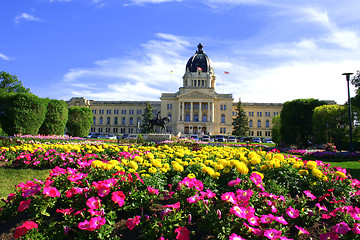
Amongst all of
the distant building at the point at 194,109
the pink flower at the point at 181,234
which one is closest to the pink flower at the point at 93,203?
the pink flower at the point at 181,234

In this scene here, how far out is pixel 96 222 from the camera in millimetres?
3336

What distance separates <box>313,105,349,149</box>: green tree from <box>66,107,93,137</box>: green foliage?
28.5 metres

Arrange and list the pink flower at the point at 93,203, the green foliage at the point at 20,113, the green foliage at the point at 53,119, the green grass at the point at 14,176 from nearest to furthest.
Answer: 1. the pink flower at the point at 93,203
2. the green grass at the point at 14,176
3. the green foliage at the point at 20,113
4. the green foliage at the point at 53,119

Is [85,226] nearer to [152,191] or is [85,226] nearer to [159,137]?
[152,191]

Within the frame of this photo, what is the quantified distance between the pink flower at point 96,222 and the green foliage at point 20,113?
2467 cm

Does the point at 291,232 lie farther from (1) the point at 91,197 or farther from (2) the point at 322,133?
(2) the point at 322,133

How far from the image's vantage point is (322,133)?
26344 mm

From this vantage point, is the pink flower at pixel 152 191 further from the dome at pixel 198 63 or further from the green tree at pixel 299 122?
the dome at pixel 198 63

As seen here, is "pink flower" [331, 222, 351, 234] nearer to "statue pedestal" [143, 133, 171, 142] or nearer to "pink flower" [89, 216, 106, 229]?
"pink flower" [89, 216, 106, 229]

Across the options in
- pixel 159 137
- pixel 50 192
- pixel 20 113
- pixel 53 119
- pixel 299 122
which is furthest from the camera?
pixel 159 137

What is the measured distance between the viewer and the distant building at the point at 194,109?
8206cm

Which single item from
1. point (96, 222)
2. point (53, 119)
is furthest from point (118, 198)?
point (53, 119)

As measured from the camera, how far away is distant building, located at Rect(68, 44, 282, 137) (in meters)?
82.1

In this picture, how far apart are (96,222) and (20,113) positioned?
25091 mm
